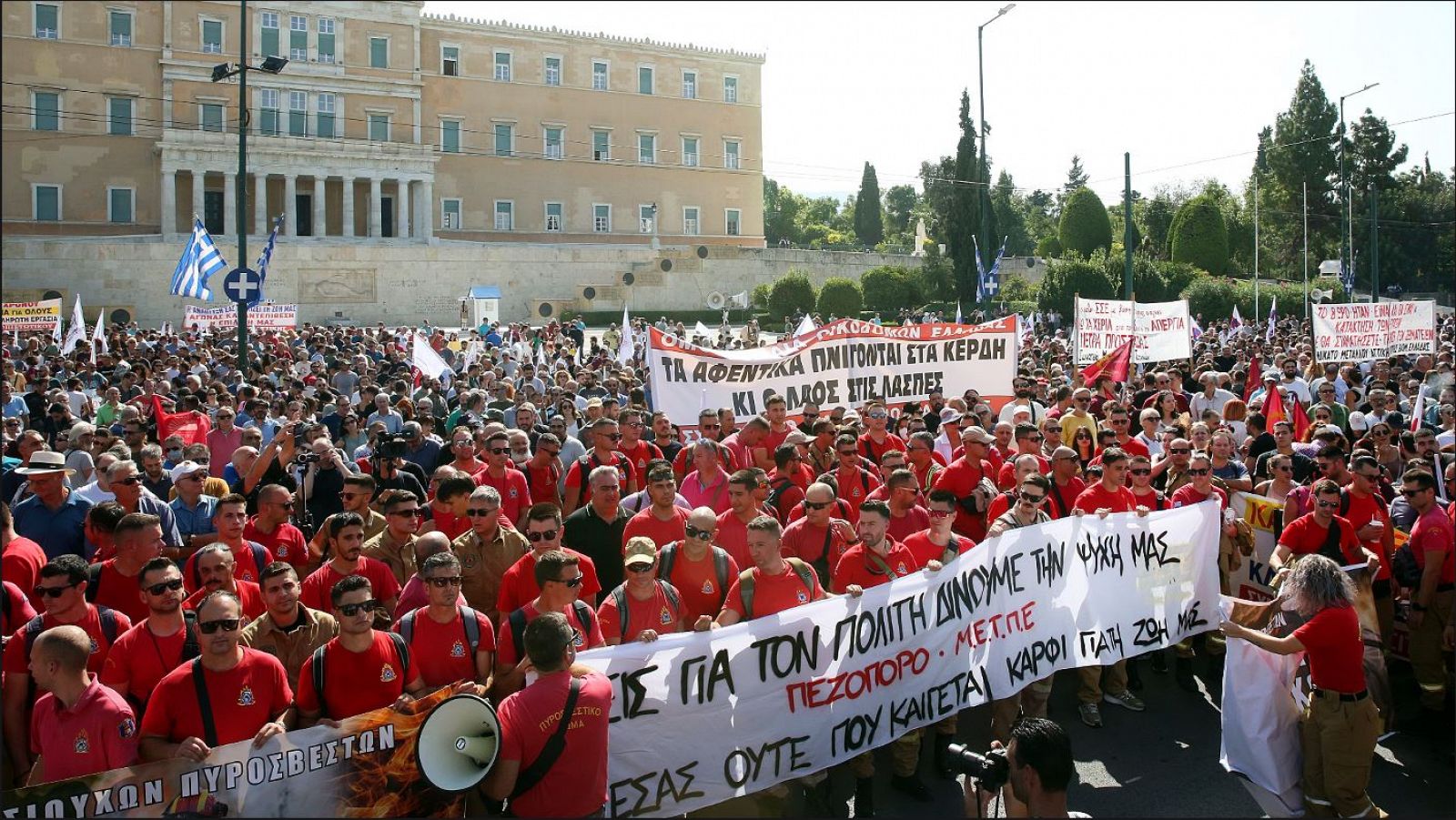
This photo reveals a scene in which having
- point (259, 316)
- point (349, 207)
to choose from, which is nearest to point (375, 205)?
point (349, 207)

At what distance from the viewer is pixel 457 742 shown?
168 inches

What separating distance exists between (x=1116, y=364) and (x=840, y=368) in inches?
214

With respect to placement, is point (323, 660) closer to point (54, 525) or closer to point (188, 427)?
point (54, 525)

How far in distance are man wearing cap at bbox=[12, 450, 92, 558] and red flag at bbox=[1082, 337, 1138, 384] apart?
1202 centimetres

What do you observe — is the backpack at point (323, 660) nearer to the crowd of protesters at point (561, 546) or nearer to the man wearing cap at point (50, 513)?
the crowd of protesters at point (561, 546)

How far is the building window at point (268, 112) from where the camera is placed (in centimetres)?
5603

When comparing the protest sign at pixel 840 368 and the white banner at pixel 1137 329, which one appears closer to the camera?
the protest sign at pixel 840 368

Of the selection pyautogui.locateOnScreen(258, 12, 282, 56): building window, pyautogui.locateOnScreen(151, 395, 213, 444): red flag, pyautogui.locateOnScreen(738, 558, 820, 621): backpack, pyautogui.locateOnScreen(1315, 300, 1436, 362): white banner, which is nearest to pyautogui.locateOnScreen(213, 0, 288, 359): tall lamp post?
pyautogui.locateOnScreen(151, 395, 213, 444): red flag

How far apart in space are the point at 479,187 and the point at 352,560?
59160 mm

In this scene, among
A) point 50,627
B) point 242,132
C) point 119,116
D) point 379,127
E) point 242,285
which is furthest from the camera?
point 379,127

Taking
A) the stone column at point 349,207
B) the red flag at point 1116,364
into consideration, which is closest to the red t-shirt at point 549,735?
the red flag at point 1116,364

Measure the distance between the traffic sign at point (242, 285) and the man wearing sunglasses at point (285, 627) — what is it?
13077 mm

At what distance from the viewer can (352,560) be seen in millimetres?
5898

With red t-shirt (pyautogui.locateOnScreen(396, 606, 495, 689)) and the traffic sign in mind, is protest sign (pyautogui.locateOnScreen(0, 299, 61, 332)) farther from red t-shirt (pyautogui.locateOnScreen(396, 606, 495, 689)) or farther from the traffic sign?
red t-shirt (pyautogui.locateOnScreen(396, 606, 495, 689))
